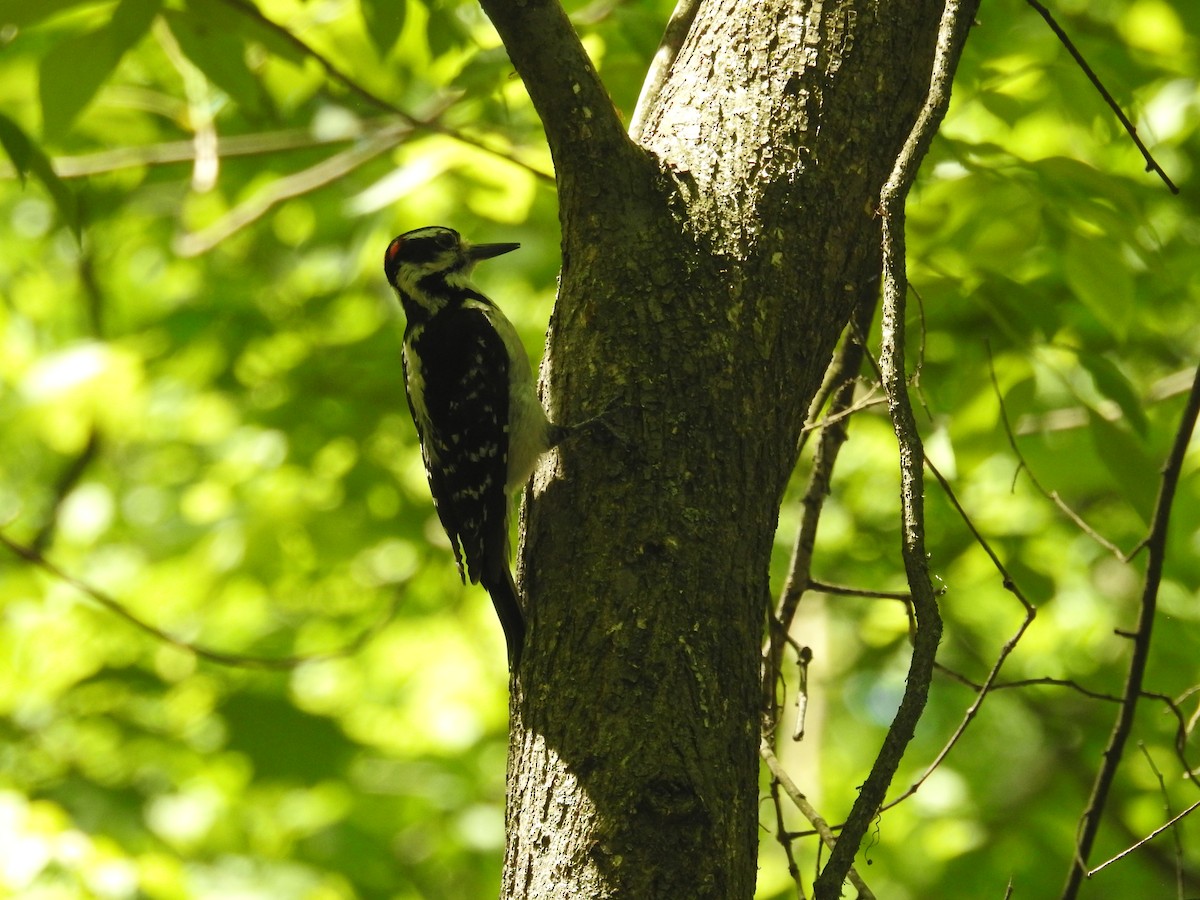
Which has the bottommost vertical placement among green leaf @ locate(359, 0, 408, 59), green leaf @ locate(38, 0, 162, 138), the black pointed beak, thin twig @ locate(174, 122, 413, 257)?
green leaf @ locate(38, 0, 162, 138)

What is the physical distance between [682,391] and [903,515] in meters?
0.44

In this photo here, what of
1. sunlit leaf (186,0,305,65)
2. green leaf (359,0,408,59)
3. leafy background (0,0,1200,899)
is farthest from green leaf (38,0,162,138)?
green leaf (359,0,408,59)

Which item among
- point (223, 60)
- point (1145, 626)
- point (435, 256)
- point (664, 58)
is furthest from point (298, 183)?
point (1145, 626)

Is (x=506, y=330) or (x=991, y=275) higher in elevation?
(x=506, y=330)

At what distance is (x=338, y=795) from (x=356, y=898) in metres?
0.45

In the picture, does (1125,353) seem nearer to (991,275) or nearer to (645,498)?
(991,275)

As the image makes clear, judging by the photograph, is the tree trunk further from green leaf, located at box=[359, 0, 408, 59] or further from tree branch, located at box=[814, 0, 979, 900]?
green leaf, located at box=[359, 0, 408, 59]

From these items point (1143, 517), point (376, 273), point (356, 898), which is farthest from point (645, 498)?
point (376, 273)

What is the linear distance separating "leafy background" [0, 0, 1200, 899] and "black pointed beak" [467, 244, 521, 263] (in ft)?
0.41

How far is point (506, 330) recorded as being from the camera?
3707 mm

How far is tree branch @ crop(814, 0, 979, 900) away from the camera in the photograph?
1.59 m

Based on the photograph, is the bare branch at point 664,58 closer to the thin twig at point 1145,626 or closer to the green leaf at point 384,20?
the green leaf at point 384,20

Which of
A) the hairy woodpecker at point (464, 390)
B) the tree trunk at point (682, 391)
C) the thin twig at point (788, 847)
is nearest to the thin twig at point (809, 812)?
the thin twig at point (788, 847)

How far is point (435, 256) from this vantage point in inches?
158
